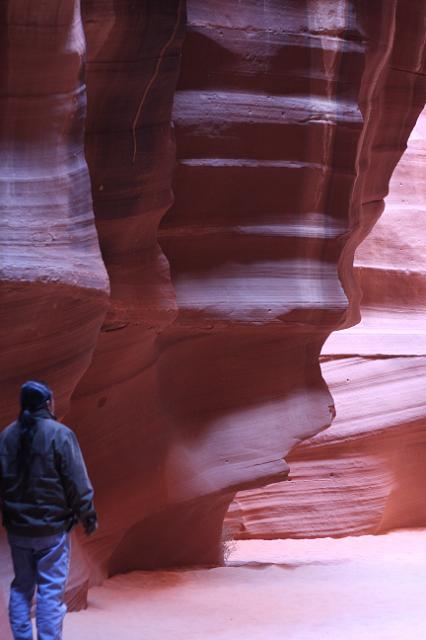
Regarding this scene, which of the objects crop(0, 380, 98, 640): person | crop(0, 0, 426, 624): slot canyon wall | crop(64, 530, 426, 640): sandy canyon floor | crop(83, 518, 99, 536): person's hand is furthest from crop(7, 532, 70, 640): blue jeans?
crop(64, 530, 426, 640): sandy canyon floor

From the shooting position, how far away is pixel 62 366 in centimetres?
643

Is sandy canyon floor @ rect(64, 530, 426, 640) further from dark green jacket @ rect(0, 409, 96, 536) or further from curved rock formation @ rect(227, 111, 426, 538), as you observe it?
dark green jacket @ rect(0, 409, 96, 536)

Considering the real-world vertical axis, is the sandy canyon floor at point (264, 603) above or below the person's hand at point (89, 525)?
below

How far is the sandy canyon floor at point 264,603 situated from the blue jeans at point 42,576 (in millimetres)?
1568

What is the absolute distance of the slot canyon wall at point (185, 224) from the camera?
582 centimetres

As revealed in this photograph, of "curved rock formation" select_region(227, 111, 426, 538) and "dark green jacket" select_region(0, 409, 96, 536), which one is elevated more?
"dark green jacket" select_region(0, 409, 96, 536)

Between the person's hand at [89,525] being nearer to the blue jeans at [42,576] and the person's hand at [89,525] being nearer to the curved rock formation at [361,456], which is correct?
the blue jeans at [42,576]

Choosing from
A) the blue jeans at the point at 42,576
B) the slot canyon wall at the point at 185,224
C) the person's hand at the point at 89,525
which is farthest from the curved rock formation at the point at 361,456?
the person's hand at the point at 89,525

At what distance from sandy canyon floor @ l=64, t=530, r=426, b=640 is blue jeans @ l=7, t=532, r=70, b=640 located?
157cm

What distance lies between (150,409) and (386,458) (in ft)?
15.1

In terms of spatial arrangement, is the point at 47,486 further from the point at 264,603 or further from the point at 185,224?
the point at 185,224

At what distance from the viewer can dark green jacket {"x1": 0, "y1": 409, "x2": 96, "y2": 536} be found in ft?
16.0

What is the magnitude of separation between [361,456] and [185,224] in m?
5.08

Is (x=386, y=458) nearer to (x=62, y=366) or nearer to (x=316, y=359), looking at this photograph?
(x=316, y=359)
